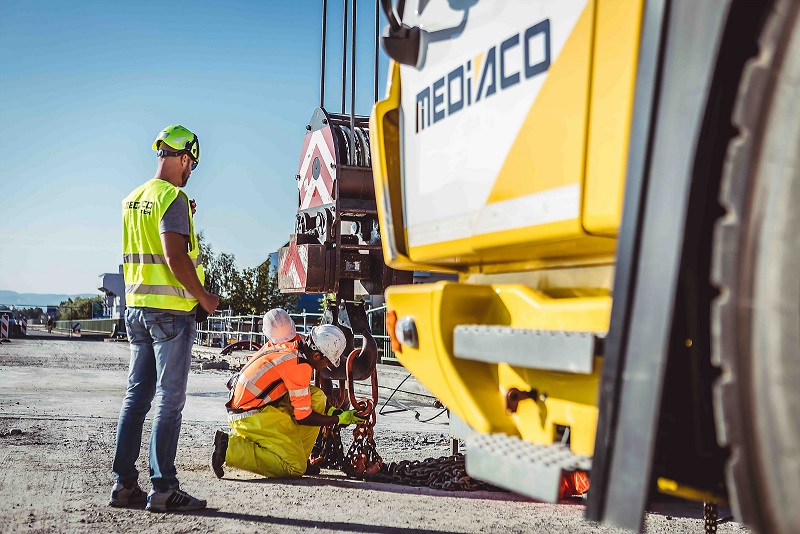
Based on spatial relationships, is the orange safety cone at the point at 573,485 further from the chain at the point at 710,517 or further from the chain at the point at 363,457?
the chain at the point at 710,517

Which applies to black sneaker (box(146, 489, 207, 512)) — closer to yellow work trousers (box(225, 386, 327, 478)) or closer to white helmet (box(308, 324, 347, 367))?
yellow work trousers (box(225, 386, 327, 478))

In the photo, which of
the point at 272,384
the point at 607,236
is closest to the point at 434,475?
the point at 272,384

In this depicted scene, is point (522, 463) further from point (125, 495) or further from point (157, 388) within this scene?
point (125, 495)

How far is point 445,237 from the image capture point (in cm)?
304

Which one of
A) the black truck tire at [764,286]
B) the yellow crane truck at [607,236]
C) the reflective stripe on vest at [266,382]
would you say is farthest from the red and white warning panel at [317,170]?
the black truck tire at [764,286]

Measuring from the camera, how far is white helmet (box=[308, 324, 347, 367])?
5895mm

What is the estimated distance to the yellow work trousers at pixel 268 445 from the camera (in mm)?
5453

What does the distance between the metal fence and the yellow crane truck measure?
15263 mm

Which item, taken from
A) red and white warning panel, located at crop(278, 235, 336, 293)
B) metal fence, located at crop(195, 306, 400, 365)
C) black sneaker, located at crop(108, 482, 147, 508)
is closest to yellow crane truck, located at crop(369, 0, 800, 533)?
black sneaker, located at crop(108, 482, 147, 508)

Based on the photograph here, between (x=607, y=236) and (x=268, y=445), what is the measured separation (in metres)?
3.65

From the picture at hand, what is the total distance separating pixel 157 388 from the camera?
453 cm

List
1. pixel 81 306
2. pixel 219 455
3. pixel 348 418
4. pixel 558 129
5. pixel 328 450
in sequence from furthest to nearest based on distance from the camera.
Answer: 1. pixel 81 306
2. pixel 328 450
3. pixel 348 418
4. pixel 219 455
5. pixel 558 129

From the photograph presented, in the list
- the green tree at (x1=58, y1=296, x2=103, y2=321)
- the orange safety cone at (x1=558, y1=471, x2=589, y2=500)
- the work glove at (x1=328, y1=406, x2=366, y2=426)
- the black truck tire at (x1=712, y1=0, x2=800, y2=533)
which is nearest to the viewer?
the black truck tire at (x1=712, y1=0, x2=800, y2=533)

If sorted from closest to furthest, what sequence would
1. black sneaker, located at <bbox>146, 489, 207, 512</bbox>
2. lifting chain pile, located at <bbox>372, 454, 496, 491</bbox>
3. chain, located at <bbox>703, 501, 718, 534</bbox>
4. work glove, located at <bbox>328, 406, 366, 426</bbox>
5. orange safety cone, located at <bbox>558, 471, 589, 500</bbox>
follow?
chain, located at <bbox>703, 501, 718, 534</bbox> < black sneaker, located at <bbox>146, 489, 207, 512</bbox> < orange safety cone, located at <bbox>558, 471, 589, 500</bbox> < lifting chain pile, located at <bbox>372, 454, 496, 491</bbox> < work glove, located at <bbox>328, 406, 366, 426</bbox>
